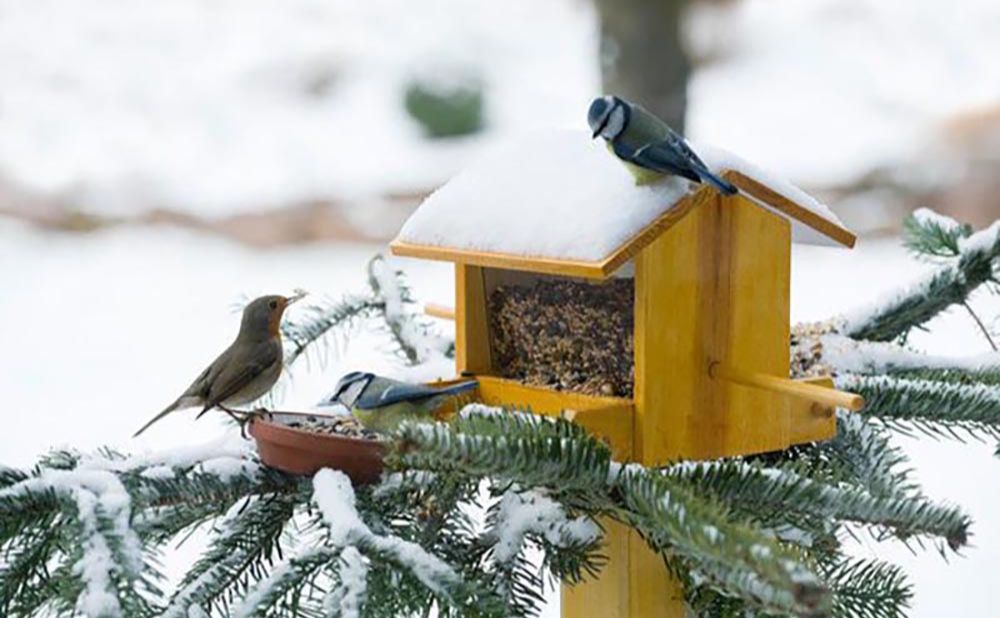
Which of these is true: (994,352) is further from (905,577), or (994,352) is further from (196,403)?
(196,403)

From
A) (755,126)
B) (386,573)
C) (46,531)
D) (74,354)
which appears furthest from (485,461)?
(755,126)

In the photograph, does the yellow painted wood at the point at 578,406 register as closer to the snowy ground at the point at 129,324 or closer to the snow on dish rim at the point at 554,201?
the snow on dish rim at the point at 554,201

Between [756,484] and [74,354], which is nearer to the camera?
[756,484]

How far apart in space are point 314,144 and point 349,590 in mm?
1686

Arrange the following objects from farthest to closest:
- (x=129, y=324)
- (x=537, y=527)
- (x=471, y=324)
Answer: (x=129, y=324) < (x=471, y=324) < (x=537, y=527)

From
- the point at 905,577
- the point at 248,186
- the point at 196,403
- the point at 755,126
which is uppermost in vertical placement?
the point at 755,126

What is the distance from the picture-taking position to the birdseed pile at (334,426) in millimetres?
1083

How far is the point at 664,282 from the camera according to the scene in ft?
3.60

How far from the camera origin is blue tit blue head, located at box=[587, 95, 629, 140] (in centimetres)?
105

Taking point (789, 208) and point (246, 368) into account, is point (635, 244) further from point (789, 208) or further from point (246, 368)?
point (246, 368)

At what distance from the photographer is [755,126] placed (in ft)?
8.55

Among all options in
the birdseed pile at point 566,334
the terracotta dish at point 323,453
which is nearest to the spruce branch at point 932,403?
the birdseed pile at point 566,334

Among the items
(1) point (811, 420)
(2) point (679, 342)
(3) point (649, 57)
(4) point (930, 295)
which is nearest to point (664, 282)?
(2) point (679, 342)

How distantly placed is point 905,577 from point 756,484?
0.23 meters
